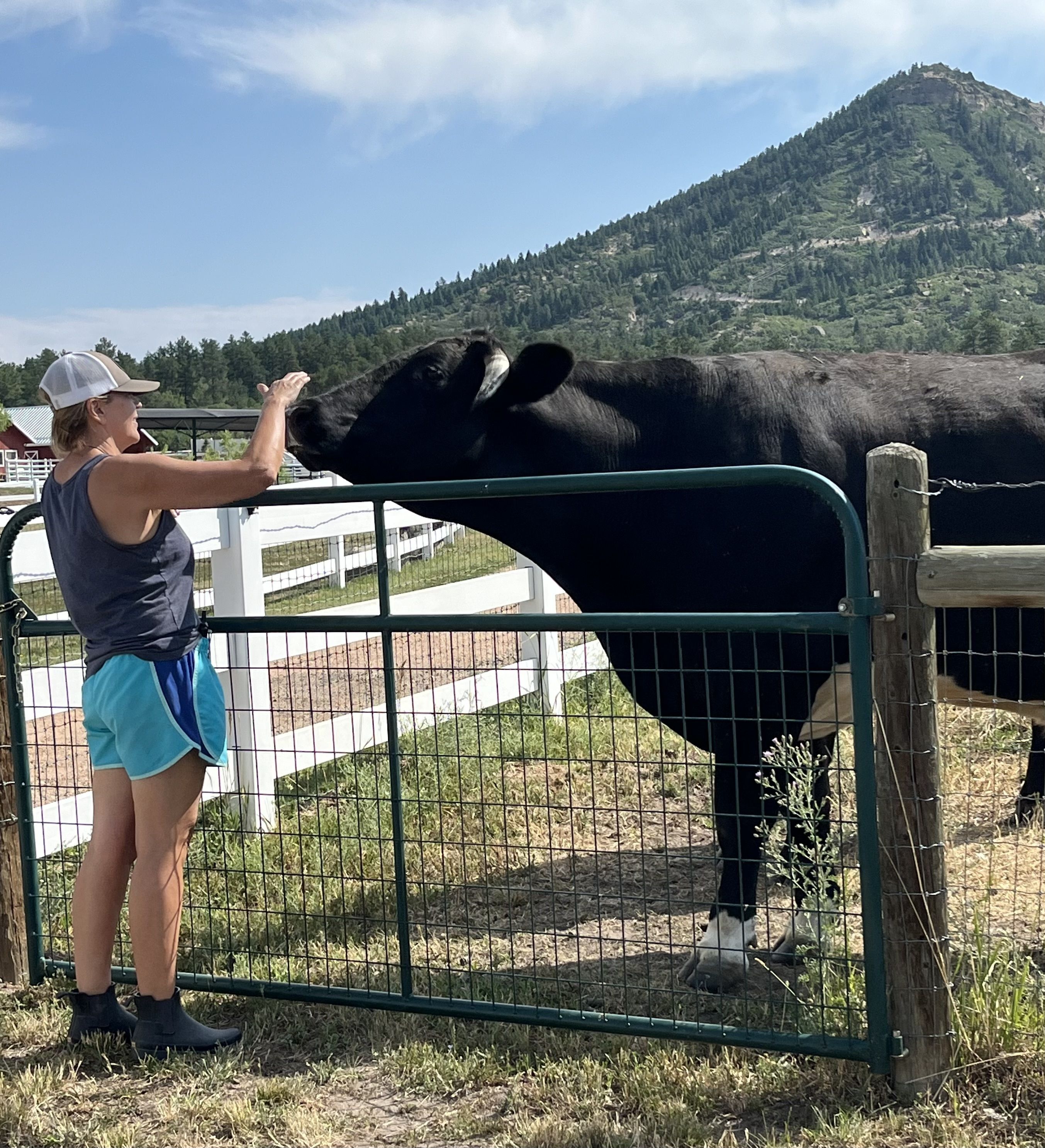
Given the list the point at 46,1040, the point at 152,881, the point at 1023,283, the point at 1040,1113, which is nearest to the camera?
the point at 1040,1113

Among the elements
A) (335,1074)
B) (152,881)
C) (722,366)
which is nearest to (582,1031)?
(335,1074)

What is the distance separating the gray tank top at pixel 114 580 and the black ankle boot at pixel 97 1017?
1107 millimetres

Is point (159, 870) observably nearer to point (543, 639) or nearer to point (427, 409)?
point (427, 409)

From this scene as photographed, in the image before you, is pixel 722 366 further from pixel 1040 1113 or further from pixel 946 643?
pixel 1040 1113

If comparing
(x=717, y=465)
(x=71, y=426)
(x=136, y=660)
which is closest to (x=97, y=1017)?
(x=136, y=660)

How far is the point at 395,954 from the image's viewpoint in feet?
14.6

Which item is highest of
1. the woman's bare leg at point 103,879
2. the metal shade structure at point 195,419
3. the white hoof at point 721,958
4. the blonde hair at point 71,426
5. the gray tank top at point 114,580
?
the metal shade structure at point 195,419

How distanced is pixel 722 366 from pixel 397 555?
10.4 meters

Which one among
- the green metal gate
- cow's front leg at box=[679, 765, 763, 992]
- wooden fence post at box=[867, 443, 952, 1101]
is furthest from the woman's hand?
cow's front leg at box=[679, 765, 763, 992]

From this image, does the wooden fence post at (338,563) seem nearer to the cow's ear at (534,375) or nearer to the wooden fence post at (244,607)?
the wooden fence post at (244,607)

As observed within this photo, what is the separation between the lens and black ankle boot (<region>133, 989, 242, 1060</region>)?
3.61 meters

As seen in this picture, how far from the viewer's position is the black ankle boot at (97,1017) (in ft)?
12.2

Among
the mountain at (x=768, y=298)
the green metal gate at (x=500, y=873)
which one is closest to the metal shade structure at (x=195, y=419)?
the green metal gate at (x=500, y=873)

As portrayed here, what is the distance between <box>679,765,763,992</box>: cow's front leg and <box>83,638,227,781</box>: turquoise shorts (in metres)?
1.73
